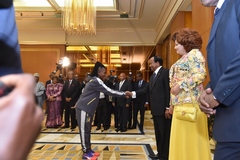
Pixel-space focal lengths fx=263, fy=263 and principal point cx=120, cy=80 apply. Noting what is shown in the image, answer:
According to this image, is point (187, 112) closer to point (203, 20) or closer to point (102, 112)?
point (203, 20)

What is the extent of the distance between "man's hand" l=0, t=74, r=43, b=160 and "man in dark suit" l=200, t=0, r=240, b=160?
0.90 meters

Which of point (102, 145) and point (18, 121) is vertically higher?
point (18, 121)

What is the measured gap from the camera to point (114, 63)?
38.6 ft

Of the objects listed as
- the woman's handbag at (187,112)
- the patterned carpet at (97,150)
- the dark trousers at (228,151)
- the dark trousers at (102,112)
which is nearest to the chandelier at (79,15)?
the dark trousers at (102,112)

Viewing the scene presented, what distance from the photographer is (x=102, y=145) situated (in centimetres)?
470

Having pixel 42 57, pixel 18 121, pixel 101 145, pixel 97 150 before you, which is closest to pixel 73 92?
pixel 101 145

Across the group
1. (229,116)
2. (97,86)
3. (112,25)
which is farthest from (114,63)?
(229,116)

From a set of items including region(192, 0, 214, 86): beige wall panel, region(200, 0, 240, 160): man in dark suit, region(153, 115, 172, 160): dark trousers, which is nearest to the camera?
region(200, 0, 240, 160): man in dark suit

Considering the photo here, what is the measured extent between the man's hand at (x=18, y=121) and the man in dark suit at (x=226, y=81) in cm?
90

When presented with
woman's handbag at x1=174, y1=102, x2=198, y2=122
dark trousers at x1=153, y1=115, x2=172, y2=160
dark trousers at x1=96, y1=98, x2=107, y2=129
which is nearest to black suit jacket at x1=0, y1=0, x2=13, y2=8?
woman's handbag at x1=174, y1=102, x2=198, y2=122

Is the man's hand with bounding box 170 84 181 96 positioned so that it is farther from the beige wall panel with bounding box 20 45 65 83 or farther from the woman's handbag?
the beige wall panel with bounding box 20 45 65 83

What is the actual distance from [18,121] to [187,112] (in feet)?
6.41

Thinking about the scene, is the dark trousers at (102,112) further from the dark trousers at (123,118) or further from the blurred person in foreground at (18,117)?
the blurred person in foreground at (18,117)

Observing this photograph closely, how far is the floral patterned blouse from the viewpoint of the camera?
88.8 inches
